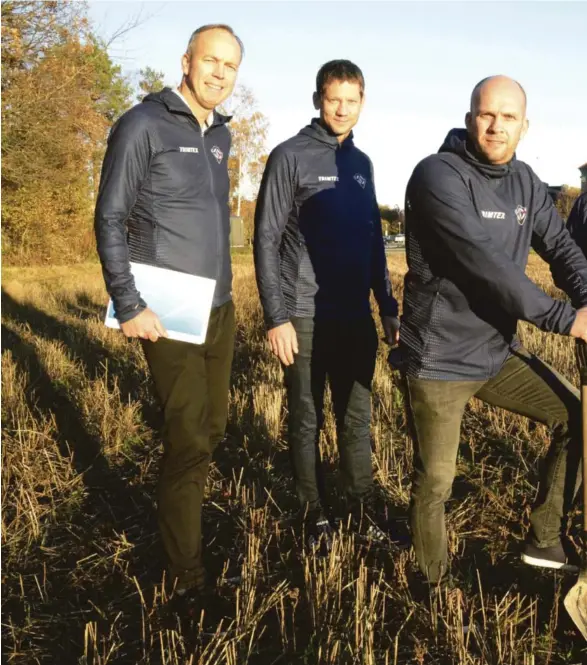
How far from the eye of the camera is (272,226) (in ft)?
10.8

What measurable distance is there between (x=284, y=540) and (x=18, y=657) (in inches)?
51.2

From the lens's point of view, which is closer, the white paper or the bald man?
the bald man

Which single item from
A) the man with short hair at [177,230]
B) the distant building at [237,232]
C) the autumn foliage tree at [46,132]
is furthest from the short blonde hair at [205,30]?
the distant building at [237,232]

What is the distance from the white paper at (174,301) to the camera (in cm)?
270

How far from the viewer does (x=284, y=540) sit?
3.37 meters

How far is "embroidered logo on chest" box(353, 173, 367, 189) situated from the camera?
11.3ft

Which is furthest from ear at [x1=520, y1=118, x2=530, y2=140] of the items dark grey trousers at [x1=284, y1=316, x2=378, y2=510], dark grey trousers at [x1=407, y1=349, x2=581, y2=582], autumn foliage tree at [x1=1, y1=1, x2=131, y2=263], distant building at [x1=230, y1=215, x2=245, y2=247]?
distant building at [x1=230, y1=215, x2=245, y2=247]

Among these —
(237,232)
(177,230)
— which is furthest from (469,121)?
(237,232)

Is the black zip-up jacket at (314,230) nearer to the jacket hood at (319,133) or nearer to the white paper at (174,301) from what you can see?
the jacket hood at (319,133)

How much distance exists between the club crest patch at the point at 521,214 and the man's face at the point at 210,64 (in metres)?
1.28

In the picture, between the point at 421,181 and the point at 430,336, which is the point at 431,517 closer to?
the point at 430,336

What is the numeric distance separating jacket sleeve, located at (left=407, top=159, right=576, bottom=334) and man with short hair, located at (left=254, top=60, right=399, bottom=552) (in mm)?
887

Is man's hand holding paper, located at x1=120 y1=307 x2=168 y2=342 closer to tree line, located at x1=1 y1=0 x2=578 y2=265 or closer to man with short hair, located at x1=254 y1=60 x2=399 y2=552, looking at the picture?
man with short hair, located at x1=254 y1=60 x2=399 y2=552

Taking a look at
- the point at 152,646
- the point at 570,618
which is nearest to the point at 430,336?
the point at 570,618
